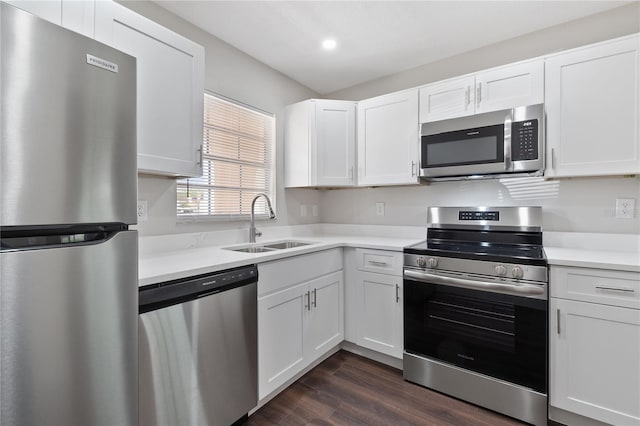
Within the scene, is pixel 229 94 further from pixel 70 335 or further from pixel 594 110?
pixel 594 110

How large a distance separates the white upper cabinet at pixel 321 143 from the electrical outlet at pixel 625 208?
6.26 ft

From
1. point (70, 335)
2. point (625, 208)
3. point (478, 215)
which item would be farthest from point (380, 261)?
point (70, 335)

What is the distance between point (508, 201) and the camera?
235 centimetres

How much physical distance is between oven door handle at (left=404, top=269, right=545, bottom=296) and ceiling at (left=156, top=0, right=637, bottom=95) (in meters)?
1.79

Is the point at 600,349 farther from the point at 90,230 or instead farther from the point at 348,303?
the point at 90,230

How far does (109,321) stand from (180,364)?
0.48m

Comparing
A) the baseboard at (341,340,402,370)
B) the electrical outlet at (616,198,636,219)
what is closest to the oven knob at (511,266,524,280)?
the electrical outlet at (616,198,636,219)

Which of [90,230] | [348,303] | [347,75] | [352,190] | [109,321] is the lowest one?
[348,303]

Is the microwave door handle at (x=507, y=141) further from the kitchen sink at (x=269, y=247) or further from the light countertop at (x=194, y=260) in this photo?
the kitchen sink at (x=269, y=247)

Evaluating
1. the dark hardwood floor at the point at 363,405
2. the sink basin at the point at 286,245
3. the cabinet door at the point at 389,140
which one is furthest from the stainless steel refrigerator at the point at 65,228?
the cabinet door at the point at 389,140

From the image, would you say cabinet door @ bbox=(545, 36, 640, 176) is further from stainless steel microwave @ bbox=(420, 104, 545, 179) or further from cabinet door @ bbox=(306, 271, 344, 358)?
cabinet door @ bbox=(306, 271, 344, 358)

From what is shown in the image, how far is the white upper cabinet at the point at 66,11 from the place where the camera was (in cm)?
112

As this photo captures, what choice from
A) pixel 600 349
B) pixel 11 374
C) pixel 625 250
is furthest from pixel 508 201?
pixel 11 374

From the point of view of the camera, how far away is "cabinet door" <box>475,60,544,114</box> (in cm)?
201
